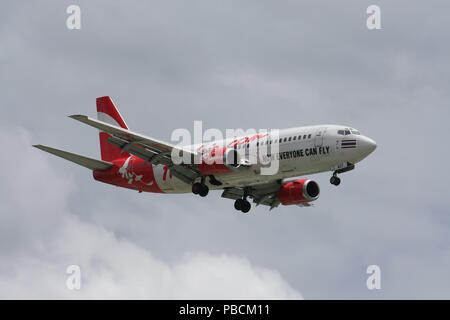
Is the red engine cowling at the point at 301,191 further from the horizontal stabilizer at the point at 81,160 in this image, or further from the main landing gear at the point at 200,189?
the horizontal stabilizer at the point at 81,160

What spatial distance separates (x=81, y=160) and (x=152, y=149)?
8.12m

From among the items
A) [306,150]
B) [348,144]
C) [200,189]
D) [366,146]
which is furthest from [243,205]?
[366,146]

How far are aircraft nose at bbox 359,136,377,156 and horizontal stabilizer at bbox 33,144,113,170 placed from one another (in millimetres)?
21781

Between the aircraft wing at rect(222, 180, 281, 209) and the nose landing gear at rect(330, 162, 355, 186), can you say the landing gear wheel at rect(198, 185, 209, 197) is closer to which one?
the aircraft wing at rect(222, 180, 281, 209)

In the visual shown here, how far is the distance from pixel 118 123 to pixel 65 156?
1010 cm

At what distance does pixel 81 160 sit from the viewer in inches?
2640

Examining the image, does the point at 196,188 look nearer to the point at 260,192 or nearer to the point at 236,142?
the point at 236,142

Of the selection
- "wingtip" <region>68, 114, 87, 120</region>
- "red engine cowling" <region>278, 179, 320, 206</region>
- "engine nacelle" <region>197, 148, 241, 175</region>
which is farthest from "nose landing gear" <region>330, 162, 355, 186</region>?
"wingtip" <region>68, 114, 87, 120</region>

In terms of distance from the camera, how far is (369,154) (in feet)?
188

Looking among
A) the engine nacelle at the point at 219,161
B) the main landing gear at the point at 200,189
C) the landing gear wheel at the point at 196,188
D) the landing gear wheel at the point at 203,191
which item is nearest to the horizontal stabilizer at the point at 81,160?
the landing gear wheel at the point at 196,188

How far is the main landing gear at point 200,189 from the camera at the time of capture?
62.1m

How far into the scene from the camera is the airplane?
57.6 meters

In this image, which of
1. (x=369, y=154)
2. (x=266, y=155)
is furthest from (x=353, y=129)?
(x=266, y=155)

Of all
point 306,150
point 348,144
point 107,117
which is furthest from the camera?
point 107,117
